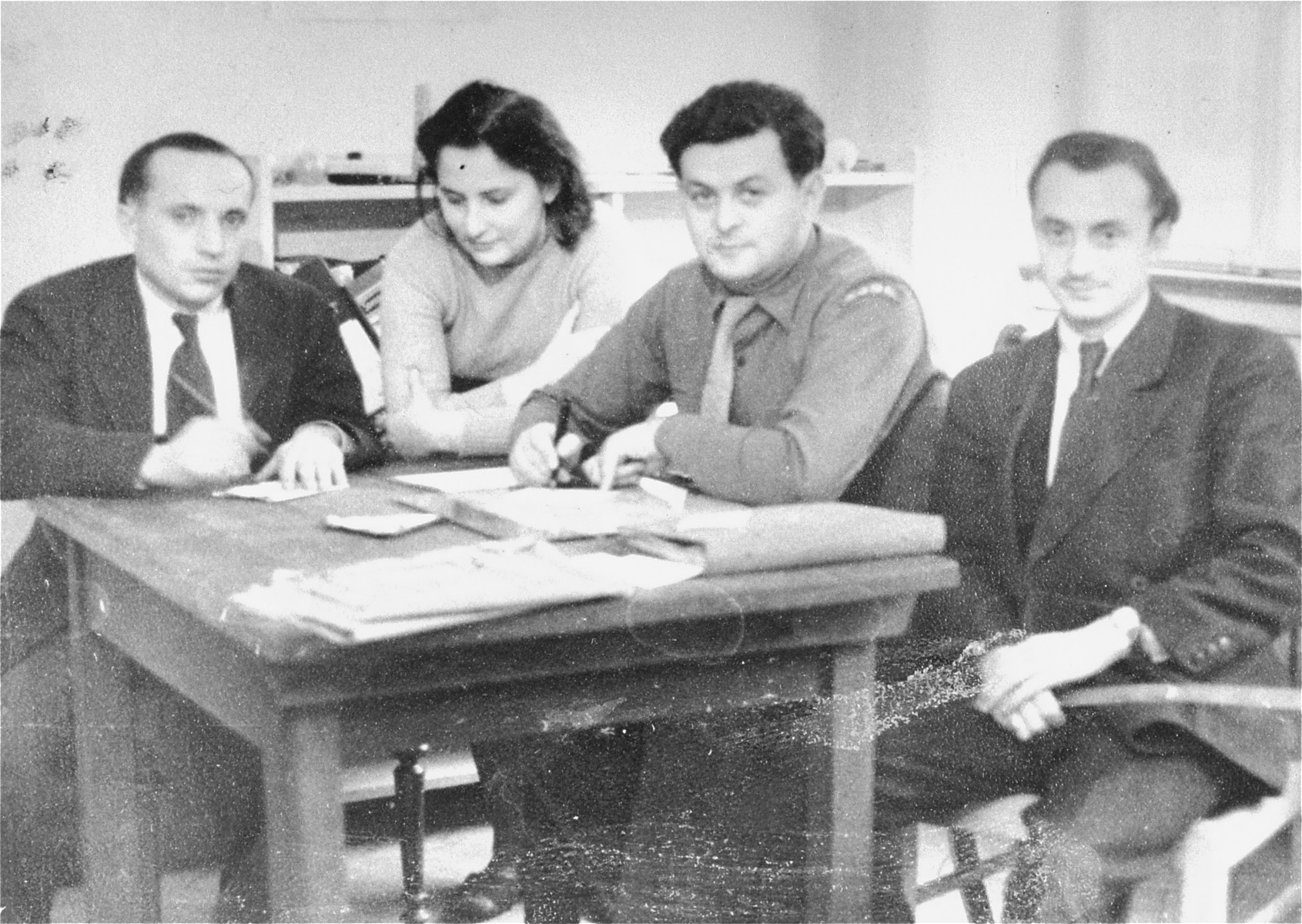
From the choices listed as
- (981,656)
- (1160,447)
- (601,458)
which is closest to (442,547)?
(601,458)

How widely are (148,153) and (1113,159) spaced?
1110 mm

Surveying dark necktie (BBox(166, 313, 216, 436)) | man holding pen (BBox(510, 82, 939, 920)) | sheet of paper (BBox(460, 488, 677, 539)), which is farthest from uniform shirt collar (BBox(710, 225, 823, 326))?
dark necktie (BBox(166, 313, 216, 436))

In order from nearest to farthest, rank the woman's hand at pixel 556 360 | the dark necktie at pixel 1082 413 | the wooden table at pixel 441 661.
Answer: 1. the wooden table at pixel 441 661
2. the dark necktie at pixel 1082 413
3. the woman's hand at pixel 556 360

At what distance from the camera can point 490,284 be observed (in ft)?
7.64

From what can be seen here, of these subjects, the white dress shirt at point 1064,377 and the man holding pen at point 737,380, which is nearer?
the white dress shirt at point 1064,377

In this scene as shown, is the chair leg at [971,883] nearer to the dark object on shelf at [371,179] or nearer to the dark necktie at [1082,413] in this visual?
the dark necktie at [1082,413]

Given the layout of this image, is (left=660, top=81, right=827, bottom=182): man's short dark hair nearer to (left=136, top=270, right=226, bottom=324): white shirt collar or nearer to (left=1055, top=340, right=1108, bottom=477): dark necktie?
(left=1055, top=340, right=1108, bottom=477): dark necktie

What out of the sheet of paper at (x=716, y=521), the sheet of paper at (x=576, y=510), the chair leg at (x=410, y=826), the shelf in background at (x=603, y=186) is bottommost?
the chair leg at (x=410, y=826)

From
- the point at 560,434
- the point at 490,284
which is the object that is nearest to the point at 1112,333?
Answer: the point at 560,434

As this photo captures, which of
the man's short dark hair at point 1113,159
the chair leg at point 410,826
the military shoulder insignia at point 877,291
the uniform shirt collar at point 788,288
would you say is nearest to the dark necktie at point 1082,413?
the man's short dark hair at point 1113,159

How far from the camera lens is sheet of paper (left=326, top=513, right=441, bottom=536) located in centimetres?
167

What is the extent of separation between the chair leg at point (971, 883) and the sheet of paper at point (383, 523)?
659 mm

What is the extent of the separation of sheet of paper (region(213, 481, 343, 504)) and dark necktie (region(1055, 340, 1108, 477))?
0.86m

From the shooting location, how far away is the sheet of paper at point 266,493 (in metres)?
1.87
